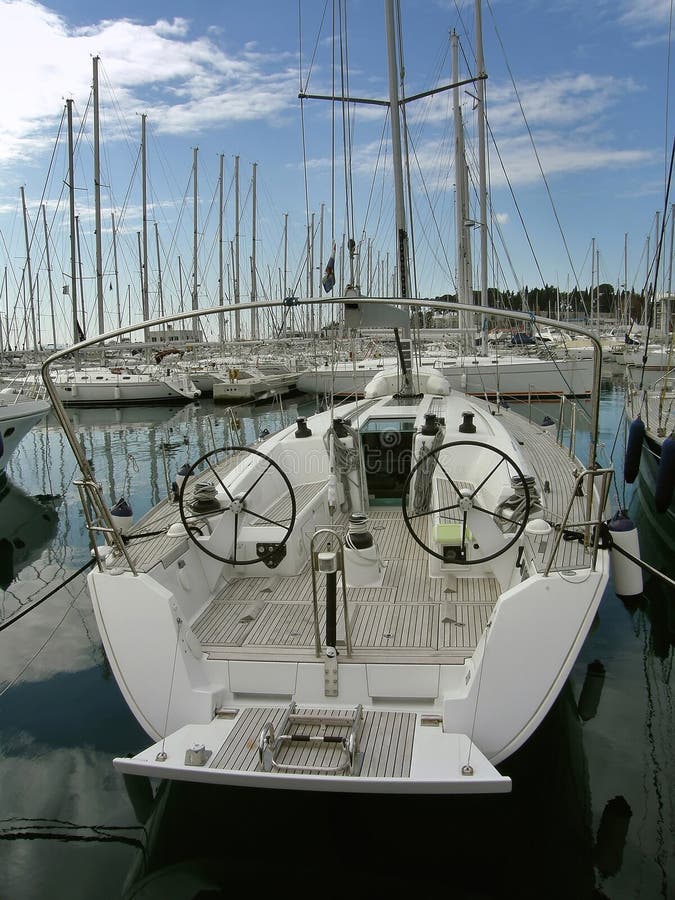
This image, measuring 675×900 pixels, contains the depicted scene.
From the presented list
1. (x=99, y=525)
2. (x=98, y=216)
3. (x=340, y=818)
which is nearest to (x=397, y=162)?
(x=99, y=525)

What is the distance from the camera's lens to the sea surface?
338 cm

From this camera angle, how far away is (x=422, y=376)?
32.0ft

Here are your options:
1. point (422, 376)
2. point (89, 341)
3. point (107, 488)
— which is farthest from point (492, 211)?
point (89, 341)

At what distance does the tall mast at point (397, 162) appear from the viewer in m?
7.69

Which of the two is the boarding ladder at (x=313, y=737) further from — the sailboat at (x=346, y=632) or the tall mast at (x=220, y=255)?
the tall mast at (x=220, y=255)

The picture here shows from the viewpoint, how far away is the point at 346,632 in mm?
3854

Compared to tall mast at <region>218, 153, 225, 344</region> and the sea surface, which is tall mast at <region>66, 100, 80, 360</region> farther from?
the sea surface

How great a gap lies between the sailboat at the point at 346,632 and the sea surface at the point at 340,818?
0.37 metres

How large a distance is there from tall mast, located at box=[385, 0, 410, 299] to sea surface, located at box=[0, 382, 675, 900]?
183 inches

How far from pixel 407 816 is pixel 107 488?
10.8m

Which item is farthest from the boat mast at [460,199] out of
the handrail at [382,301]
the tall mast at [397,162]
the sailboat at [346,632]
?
the handrail at [382,301]

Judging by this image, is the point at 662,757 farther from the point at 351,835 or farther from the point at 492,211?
the point at 492,211

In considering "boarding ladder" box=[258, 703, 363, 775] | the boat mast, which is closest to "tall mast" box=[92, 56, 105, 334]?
the boat mast

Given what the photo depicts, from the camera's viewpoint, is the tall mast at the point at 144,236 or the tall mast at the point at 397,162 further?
the tall mast at the point at 144,236
